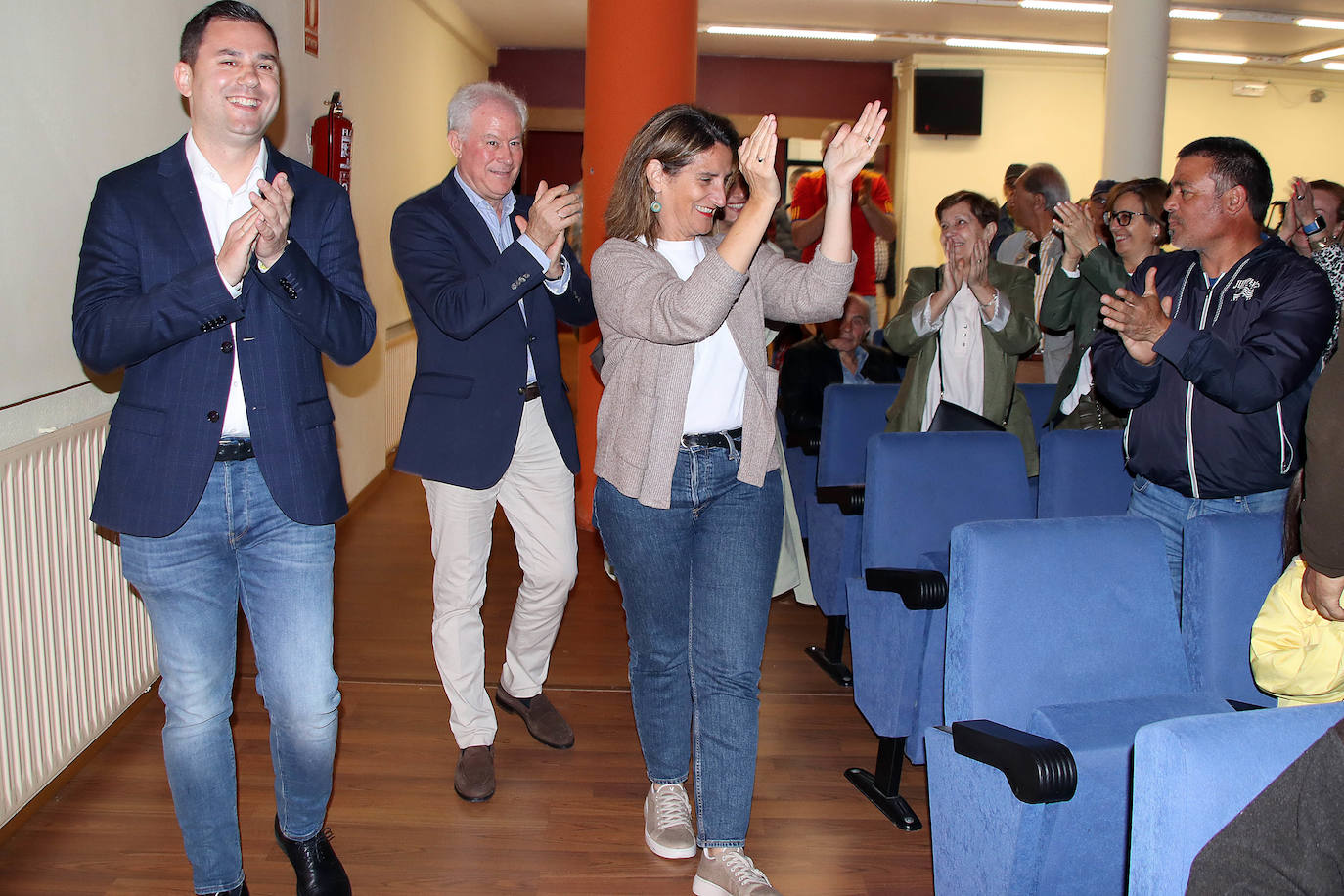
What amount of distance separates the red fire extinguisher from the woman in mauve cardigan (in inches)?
123

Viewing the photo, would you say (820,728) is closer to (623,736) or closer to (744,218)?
(623,736)

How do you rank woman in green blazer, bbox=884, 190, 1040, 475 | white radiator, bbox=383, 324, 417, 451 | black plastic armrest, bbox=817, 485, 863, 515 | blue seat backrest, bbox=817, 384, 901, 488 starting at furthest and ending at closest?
1. white radiator, bbox=383, 324, 417, 451
2. blue seat backrest, bbox=817, 384, 901, 488
3. woman in green blazer, bbox=884, 190, 1040, 475
4. black plastic armrest, bbox=817, 485, 863, 515

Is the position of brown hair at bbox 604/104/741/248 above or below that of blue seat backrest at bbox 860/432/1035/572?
above

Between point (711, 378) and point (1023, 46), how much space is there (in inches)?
390

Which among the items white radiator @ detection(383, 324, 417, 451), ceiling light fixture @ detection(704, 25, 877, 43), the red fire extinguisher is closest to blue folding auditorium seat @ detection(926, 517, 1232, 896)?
the red fire extinguisher

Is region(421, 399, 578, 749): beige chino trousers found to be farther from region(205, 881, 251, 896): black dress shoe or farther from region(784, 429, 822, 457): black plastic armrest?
region(784, 429, 822, 457): black plastic armrest

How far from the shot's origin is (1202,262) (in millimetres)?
2656

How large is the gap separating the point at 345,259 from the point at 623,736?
1679mm

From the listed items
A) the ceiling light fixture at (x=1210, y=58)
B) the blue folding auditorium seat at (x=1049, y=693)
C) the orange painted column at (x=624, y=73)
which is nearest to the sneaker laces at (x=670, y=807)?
the blue folding auditorium seat at (x=1049, y=693)

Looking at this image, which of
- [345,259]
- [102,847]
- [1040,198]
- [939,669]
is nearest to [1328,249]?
[1040,198]

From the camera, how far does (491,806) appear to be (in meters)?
2.70

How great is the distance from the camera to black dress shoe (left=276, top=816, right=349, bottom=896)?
7.06 ft

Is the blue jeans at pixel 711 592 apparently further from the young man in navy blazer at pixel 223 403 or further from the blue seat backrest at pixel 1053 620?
the young man in navy blazer at pixel 223 403

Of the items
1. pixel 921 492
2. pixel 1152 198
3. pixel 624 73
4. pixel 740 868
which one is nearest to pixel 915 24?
pixel 624 73
